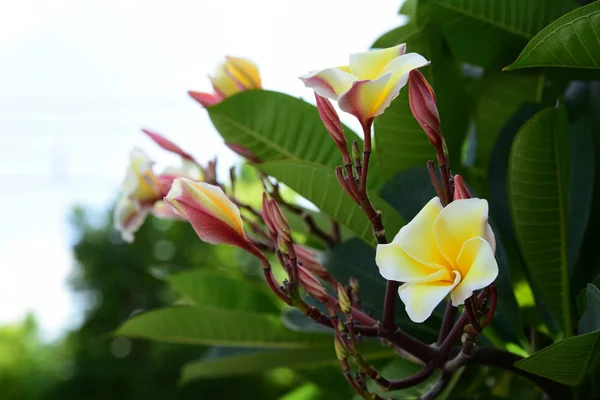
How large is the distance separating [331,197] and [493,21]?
0.22 meters

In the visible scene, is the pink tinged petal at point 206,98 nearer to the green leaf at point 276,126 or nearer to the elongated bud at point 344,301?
the green leaf at point 276,126

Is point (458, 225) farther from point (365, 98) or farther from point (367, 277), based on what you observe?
point (367, 277)

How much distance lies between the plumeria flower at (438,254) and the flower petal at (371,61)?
0.27 ft

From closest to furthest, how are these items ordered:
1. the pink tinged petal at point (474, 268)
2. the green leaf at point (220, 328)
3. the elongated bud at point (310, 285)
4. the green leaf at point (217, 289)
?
the pink tinged petal at point (474, 268), the elongated bud at point (310, 285), the green leaf at point (220, 328), the green leaf at point (217, 289)

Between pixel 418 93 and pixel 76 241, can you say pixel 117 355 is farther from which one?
pixel 418 93

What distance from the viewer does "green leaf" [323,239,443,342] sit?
552mm

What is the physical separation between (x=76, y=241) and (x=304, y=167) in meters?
2.79

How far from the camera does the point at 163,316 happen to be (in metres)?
0.68

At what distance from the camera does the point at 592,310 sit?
0.38m

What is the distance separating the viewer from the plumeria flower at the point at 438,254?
336 mm

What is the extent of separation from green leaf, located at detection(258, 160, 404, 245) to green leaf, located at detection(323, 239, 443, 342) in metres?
0.06

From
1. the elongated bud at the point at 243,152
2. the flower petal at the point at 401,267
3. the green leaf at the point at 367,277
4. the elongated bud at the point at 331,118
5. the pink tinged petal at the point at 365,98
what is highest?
the pink tinged petal at the point at 365,98

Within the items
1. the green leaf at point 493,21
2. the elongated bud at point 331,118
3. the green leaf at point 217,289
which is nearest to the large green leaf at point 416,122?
the green leaf at point 493,21

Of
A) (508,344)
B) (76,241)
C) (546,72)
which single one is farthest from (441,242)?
(76,241)
